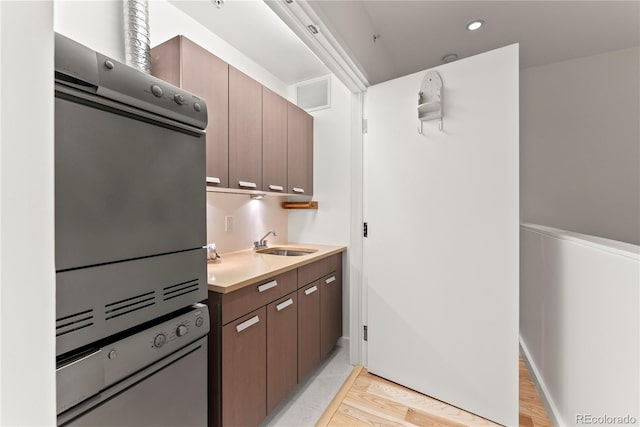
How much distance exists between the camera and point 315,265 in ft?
6.31

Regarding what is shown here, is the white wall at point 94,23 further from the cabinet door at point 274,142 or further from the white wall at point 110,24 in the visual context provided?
the cabinet door at point 274,142

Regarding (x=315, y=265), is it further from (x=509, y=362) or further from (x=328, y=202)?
(x=509, y=362)

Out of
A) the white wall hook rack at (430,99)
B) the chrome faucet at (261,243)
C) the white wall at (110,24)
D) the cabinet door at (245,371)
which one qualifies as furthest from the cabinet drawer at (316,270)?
the white wall at (110,24)

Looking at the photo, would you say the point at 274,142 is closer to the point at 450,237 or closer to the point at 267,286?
the point at 267,286

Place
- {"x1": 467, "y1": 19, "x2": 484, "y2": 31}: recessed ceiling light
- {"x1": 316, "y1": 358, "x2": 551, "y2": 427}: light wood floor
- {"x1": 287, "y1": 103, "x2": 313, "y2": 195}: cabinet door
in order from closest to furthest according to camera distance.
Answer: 1. {"x1": 316, "y1": 358, "x2": 551, "y2": 427}: light wood floor
2. {"x1": 467, "y1": 19, "x2": 484, "y2": 31}: recessed ceiling light
3. {"x1": 287, "y1": 103, "x2": 313, "y2": 195}: cabinet door

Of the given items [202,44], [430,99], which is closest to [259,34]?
[202,44]

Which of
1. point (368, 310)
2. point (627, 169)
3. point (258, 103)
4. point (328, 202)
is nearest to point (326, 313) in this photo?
point (368, 310)

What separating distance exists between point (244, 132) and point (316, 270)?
1083 mm

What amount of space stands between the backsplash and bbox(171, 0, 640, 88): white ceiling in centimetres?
120

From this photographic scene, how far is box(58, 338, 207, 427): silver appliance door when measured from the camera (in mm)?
706

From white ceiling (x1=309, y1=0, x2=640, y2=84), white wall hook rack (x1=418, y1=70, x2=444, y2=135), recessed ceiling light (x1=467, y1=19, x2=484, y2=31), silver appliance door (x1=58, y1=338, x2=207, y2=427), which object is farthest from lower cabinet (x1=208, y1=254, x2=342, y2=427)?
recessed ceiling light (x1=467, y1=19, x2=484, y2=31)

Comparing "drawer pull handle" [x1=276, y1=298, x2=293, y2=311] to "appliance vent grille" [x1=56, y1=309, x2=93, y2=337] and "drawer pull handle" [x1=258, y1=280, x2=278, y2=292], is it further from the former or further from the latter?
"appliance vent grille" [x1=56, y1=309, x2=93, y2=337]

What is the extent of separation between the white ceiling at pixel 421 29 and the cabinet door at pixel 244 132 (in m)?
0.46

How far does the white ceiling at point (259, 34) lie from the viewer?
1.68m
